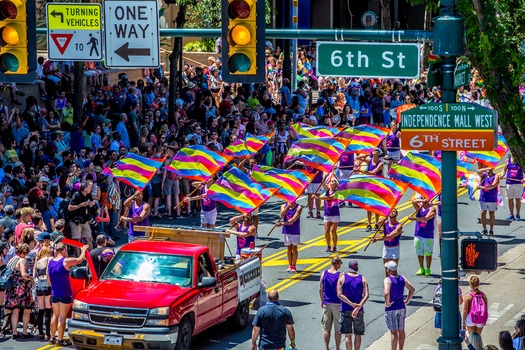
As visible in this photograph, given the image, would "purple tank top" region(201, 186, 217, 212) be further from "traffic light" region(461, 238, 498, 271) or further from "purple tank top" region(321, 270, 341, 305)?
"traffic light" region(461, 238, 498, 271)

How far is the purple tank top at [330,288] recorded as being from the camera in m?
17.7

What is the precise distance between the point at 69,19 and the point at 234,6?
10.1 ft

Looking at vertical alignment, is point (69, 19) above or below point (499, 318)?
above

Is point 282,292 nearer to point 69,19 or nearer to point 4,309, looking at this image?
point 4,309

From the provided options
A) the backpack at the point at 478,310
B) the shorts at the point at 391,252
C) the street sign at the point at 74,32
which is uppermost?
the street sign at the point at 74,32

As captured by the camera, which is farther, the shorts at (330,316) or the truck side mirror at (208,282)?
the shorts at (330,316)

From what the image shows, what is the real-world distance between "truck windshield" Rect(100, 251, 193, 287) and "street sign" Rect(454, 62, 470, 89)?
19.6 ft

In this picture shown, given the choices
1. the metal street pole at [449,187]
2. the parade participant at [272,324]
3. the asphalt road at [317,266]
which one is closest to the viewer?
the metal street pole at [449,187]

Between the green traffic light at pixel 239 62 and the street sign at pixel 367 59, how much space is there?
0.84 m

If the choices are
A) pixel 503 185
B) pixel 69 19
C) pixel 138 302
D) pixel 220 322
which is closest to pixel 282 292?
pixel 220 322

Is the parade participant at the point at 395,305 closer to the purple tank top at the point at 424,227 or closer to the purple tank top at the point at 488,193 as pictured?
the purple tank top at the point at 424,227

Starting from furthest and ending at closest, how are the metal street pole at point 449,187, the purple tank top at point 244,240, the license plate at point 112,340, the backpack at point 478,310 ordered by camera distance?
the purple tank top at point 244,240
the backpack at point 478,310
the license plate at point 112,340
the metal street pole at point 449,187

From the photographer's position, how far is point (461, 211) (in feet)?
97.1

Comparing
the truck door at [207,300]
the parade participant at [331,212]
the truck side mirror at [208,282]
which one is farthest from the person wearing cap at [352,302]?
the parade participant at [331,212]
